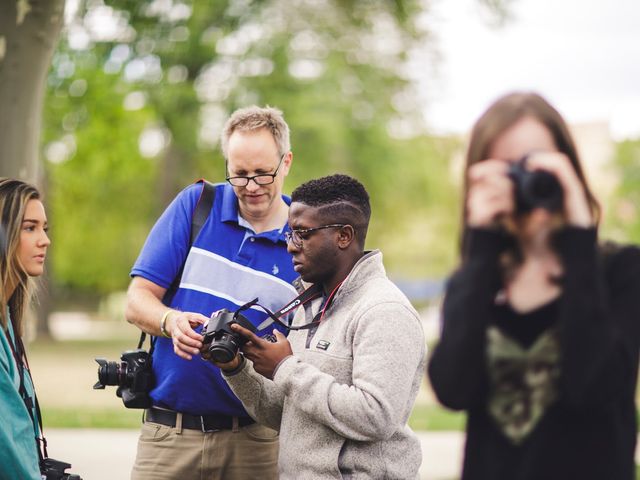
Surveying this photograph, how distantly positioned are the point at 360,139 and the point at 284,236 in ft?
74.8

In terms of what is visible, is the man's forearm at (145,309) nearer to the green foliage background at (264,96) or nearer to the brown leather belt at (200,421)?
the brown leather belt at (200,421)

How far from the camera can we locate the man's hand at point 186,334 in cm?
317

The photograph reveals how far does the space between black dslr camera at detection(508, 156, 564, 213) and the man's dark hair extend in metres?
1.21

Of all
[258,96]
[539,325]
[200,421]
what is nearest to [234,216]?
[200,421]

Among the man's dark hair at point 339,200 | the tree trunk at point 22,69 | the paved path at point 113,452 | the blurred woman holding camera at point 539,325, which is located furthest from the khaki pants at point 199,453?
the paved path at point 113,452

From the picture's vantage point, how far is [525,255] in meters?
2.03

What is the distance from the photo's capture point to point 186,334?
10.5 feet

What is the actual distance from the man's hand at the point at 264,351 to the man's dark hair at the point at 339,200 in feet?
1.55

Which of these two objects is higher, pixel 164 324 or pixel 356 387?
pixel 164 324

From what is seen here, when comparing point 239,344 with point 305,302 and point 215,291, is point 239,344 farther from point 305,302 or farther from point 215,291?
point 215,291

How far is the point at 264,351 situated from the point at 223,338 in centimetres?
15

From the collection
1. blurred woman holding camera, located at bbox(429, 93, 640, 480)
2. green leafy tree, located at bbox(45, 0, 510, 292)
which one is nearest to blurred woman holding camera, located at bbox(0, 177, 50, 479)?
blurred woman holding camera, located at bbox(429, 93, 640, 480)

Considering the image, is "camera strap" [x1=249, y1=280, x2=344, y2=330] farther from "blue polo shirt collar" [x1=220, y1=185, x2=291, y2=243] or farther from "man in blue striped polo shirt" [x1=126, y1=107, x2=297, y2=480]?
"blue polo shirt collar" [x1=220, y1=185, x2=291, y2=243]

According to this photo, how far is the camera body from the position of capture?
2.94 meters
